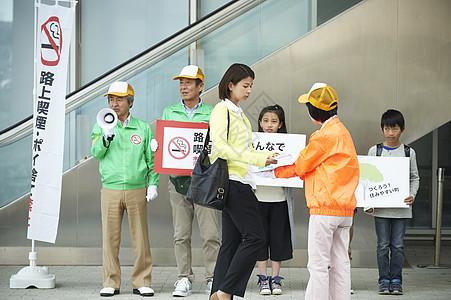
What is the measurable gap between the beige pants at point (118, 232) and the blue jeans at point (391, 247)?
2199mm

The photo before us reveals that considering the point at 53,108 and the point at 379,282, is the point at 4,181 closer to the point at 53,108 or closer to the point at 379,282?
the point at 53,108

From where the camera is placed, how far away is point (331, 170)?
4805 millimetres

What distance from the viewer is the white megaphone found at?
5996 millimetres

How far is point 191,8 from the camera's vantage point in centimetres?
899

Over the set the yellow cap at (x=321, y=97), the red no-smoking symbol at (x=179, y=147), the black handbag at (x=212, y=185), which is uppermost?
the yellow cap at (x=321, y=97)

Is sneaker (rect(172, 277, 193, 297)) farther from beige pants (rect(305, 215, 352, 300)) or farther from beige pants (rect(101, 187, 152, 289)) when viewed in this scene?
beige pants (rect(305, 215, 352, 300))

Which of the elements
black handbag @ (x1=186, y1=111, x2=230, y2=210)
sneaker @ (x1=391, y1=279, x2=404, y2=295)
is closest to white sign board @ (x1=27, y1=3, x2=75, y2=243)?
black handbag @ (x1=186, y1=111, x2=230, y2=210)

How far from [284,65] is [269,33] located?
1.34 ft

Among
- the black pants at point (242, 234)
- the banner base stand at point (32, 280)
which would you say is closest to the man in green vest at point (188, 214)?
the banner base stand at point (32, 280)

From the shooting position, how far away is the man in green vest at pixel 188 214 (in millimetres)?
6352

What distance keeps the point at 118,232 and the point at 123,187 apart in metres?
0.43

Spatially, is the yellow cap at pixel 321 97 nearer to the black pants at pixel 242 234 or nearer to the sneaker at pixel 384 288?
the black pants at pixel 242 234

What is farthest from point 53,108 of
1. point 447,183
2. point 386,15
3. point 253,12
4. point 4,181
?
point 447,183

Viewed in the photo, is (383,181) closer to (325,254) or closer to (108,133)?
(325,254)
